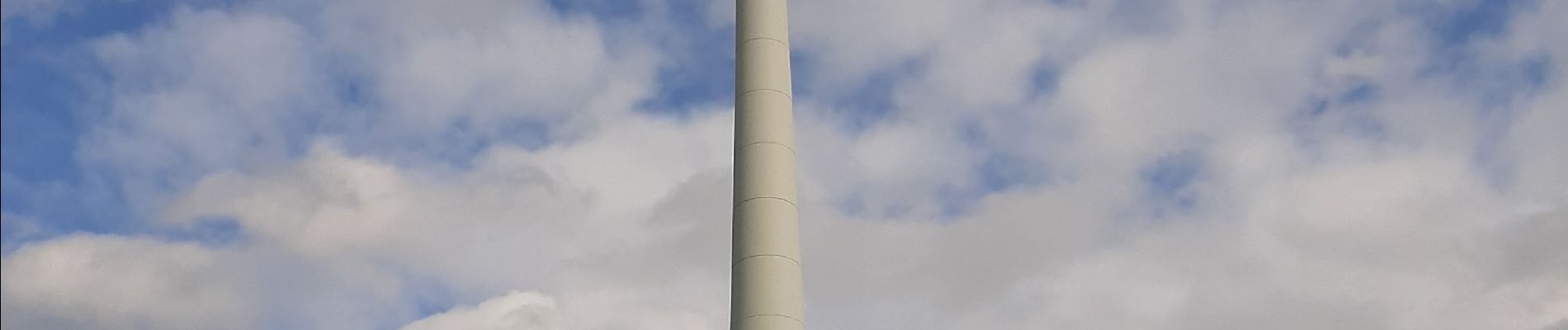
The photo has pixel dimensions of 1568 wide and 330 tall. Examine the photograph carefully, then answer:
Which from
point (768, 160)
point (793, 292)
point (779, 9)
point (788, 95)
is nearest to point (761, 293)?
point (793, 292)

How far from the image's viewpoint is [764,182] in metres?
69.6

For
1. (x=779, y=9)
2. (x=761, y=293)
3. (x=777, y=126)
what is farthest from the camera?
(x=779, y=9)

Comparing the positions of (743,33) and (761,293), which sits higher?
(743,33)

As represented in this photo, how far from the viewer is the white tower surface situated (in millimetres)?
Result: 66750

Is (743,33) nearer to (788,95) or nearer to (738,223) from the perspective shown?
(788,95)

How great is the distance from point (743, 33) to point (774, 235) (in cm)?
1201

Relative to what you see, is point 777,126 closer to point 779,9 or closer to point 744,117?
point 744,117

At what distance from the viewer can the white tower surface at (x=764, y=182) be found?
66.8m

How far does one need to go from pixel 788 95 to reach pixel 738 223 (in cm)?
743

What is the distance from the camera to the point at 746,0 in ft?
254

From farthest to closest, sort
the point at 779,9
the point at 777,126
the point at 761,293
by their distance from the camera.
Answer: the point at 779,9 → the point at 777,126 → the point at 761,293

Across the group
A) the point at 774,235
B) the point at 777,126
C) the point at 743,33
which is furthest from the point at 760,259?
the point at 743,33

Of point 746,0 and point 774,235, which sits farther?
point 746,0

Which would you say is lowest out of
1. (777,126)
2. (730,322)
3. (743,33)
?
(730,322)
